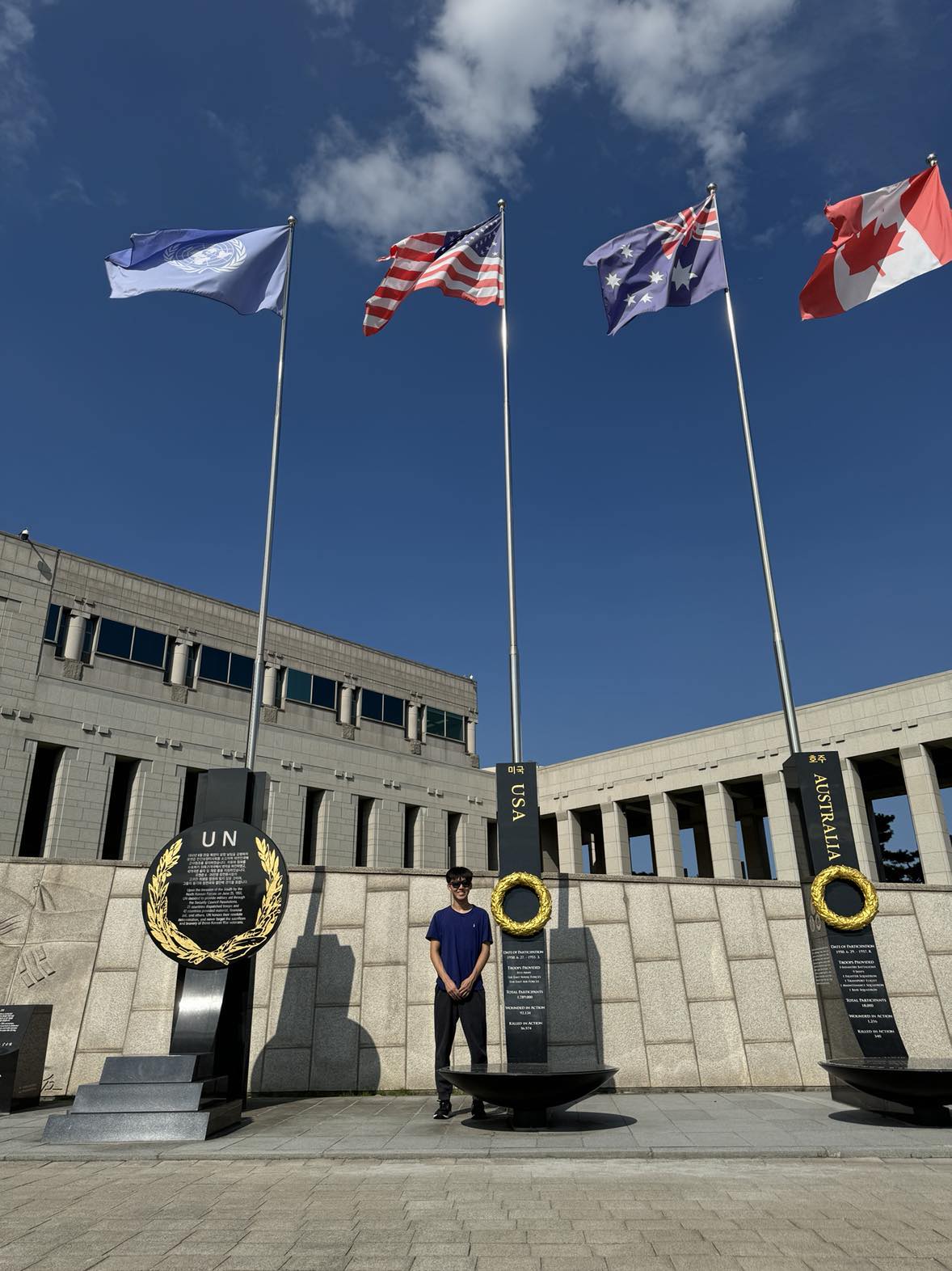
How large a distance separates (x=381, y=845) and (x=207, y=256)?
29.0 meters

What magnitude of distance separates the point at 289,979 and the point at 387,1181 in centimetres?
586

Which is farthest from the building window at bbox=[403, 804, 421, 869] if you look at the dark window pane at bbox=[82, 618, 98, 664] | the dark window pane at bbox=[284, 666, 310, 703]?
the dark window pane at bbox=[82, 618, 98, 664]

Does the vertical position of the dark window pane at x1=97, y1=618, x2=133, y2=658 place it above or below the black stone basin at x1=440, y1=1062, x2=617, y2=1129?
above

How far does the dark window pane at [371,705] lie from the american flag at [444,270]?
88.8 ft

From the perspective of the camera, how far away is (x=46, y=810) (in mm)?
30812

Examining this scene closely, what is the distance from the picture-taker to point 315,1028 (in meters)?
11.6

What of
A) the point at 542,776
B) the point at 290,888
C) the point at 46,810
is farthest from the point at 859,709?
the point at 46,810

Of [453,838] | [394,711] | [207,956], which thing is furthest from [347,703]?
[207,956]

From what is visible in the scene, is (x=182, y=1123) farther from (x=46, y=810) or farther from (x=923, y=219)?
(x=46, y=810)

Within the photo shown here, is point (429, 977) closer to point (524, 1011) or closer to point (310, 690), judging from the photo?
point (524, 1011)

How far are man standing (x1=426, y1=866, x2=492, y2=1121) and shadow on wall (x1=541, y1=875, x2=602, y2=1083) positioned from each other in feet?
7.34

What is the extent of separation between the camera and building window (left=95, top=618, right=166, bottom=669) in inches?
Result: 1315

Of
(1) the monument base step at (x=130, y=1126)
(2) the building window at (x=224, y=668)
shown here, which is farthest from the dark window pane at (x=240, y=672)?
(1) the monument base step at (x=130, y=1126)

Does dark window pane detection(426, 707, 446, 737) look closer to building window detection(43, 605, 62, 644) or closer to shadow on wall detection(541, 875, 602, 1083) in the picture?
building window detection(43, 605, 62, 644)
